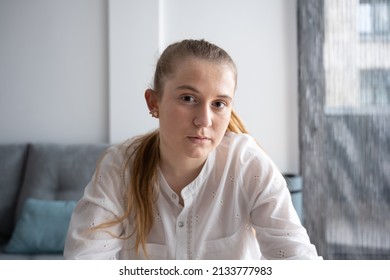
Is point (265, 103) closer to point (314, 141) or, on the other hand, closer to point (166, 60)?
point (314, 141)

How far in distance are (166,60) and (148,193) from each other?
0.69 ft

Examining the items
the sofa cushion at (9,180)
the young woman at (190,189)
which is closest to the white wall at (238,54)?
the sofa cushion at (9,180)

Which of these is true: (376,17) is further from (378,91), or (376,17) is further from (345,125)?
(345,125)

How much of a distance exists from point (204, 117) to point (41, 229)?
897mm

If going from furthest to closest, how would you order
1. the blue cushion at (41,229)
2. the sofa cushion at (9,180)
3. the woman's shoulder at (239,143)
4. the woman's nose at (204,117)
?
the sofa cushion at (9,180) → the blue cushion at (41,229) → the woman's shoulder at (239,143) → the woman's nose at (204,117)

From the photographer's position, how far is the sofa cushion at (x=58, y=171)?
1.44 m

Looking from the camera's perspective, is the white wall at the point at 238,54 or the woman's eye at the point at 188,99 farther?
the white wall at the point at 238,54

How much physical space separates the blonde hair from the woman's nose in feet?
0.24

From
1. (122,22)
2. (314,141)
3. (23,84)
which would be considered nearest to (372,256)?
(314,141)

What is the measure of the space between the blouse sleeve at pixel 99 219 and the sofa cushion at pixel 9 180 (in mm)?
891

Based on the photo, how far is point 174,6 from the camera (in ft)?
5.16

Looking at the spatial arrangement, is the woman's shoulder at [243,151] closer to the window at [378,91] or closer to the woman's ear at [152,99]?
the woman's ear at [152,99]

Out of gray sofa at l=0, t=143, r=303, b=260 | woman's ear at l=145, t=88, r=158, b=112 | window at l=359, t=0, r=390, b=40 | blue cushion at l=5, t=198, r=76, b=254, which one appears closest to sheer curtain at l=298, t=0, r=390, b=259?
window at l=359, t=0, r=390, b=40
